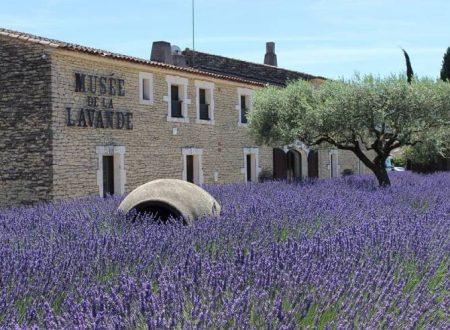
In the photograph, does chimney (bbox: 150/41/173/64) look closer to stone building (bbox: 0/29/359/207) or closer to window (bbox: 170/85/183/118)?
stone building (bbox: 0/29/359/207)

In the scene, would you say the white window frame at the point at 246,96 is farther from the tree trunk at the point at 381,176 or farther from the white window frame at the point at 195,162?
the tree trunk at the point at 381,176

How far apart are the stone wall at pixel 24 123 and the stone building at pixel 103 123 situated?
0.08 feet

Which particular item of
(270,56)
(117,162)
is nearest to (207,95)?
(117,162)

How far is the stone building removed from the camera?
15.2 metres

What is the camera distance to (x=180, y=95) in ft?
66.2

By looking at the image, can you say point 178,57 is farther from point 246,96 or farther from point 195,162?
point 195,162

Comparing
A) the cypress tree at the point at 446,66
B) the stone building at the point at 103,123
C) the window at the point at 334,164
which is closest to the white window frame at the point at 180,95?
the stone building at the point at 103,123

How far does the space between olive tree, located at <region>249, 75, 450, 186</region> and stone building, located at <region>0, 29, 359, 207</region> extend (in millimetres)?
3501

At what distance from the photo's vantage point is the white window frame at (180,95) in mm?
19328

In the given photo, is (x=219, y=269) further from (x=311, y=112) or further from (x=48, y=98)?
(x=311, y=112)

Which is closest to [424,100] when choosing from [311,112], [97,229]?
[311,112]

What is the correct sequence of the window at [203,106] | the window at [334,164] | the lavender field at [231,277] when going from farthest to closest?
1. the window at [334,164]
2. the window at [203,106]
3. the lavender field at [231,277]

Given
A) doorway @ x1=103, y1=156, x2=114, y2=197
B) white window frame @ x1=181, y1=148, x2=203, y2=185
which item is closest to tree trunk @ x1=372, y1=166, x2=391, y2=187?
white window frame @ x1=181, y1=148, x2=203, y2=185

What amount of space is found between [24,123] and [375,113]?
8.87 meters
